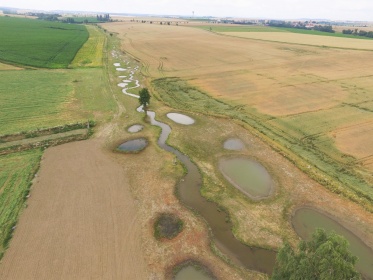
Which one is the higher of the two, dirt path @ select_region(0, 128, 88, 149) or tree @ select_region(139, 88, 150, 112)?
tree @ select_region(139, 88, 150, 112)

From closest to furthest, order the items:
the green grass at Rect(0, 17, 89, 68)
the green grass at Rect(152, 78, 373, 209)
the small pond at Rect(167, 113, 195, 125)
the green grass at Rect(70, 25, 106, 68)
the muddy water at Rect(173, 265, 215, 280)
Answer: the muddy water at Rect(173, 265, 215, 280) → the green grass at Rect(152, 78, 373, 209) → the small pond at Rect(167, 113, 195, 125) → the green grass at Rect(0, 17, 89, 68) → the green grass at Rect(70, 25, 106, 68)

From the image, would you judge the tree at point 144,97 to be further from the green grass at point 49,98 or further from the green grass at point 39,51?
the green grass at point 39,51

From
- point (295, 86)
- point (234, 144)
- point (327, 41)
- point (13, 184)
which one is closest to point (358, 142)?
point (234, 144)

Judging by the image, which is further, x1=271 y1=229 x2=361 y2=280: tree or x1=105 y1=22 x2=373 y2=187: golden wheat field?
x1=105 y1=22 x2=373 y2=187: golden wheat field

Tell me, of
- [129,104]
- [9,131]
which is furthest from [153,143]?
[9,131]

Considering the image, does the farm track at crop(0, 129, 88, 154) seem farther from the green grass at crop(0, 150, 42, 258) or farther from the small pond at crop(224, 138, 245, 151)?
the small pond at crop(224, 138, 245, 151)

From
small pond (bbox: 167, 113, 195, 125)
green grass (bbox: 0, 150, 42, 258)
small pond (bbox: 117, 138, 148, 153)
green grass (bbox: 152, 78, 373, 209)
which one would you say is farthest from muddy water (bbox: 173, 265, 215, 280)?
small pond (bbox: 167, 113, 195, 125)
